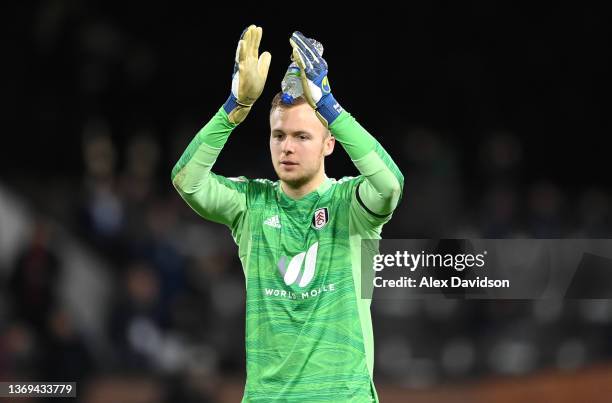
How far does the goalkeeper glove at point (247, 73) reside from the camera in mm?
4328

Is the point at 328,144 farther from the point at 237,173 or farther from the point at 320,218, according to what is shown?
the point at 237,173

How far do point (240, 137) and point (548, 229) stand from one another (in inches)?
133

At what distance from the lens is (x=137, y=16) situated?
38.8 ft

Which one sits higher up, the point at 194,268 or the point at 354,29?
the point at 354,29

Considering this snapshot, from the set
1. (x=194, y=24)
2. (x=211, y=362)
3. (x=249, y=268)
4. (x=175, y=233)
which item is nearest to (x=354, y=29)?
(x=194, y=24)

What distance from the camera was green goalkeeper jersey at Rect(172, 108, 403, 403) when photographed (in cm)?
422

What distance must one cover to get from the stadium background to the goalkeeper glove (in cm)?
473

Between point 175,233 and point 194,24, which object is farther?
point 194,24

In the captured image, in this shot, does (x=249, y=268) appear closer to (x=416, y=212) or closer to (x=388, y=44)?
(x=416, y=212)

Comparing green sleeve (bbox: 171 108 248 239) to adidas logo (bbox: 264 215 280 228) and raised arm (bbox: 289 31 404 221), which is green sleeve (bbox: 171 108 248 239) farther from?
raised arm (bbox: 289 31 404 221)
